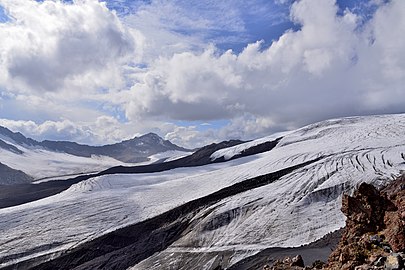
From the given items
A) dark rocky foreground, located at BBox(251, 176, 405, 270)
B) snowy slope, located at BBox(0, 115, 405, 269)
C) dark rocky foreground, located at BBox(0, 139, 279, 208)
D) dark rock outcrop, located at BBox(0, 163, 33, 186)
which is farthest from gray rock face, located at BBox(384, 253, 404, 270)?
dark rock outcrop, located at BBox(0, 163, 33, 186)

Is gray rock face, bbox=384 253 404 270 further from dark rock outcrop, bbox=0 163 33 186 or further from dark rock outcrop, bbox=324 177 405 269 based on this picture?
dark rock outcrop, bbox=0 163 33 186

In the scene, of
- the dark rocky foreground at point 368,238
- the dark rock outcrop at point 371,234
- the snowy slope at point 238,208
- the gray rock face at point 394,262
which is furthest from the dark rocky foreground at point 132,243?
the gray rock face at point 394,262

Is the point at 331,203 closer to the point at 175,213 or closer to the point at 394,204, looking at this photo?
the point at 175,213

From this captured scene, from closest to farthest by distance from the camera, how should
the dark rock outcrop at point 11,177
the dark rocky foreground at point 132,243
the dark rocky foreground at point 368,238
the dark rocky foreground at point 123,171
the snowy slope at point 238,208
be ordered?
the dark rocky foreground at point 368,238
the snowy slope at point 238,208
the dark rocky foreground at point 132,243
the dark rocky foreground at point 123,171
the dark rock outcrop at point 11,177

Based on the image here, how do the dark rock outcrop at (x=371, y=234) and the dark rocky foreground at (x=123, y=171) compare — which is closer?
the dark rock outcrop at (x=371, y=234)

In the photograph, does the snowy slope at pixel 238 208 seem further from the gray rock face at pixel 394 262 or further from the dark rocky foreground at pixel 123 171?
the gray rock face at pixel 394 262

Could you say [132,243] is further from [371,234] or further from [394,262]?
[394,262]
